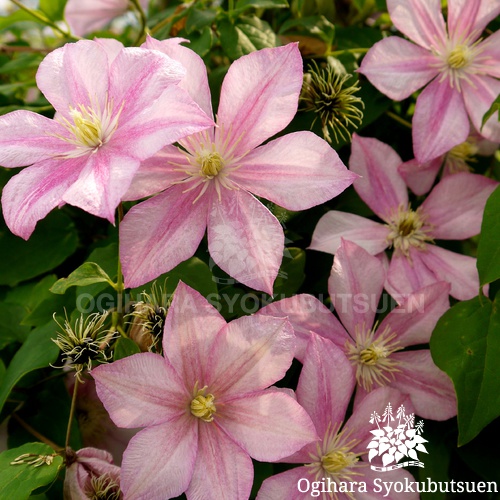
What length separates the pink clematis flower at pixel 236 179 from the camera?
49 cm

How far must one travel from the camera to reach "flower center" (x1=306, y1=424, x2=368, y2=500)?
55cm

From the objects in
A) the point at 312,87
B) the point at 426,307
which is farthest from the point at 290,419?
the point at 312,87

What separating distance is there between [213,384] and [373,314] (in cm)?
18

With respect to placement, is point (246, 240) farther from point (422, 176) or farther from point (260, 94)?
point (422, 176)

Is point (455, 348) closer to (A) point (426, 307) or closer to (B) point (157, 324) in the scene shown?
(A) point (426, 307)

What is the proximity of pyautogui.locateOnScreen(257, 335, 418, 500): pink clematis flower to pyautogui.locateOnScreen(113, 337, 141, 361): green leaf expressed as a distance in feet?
0.45

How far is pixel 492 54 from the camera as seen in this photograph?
676 mm

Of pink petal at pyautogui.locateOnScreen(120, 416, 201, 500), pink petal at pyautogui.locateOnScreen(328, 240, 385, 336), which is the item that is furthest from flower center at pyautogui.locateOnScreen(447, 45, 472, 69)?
pink petal at pyautogui.locateOnScreen(120, 416, 201, 500)

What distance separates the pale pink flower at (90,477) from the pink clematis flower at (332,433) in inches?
4.7

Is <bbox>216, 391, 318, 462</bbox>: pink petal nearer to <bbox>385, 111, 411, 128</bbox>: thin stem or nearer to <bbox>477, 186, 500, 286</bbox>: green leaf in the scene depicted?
<bbox>477, 186, 500, 286</bbox>: green leaf

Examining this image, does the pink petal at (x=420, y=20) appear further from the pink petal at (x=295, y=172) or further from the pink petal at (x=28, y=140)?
the pink petal at (x=28, y=140)

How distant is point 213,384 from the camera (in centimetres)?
52

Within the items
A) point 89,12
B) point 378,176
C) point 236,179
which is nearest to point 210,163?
point 236,179

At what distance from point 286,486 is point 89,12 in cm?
70
